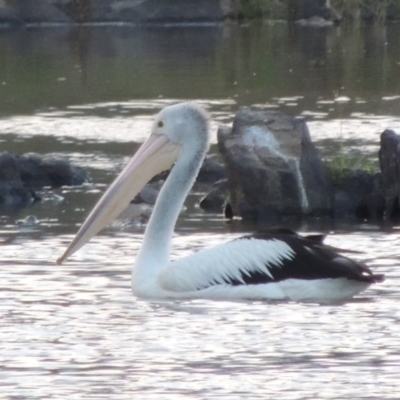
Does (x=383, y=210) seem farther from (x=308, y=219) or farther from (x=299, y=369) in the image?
(x=299, y=369)

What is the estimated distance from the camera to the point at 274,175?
32.0 feet

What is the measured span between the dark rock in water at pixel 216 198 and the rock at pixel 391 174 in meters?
1.22

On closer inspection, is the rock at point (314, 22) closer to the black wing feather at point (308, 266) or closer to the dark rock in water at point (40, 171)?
the dark rock in water at point (40, 171)

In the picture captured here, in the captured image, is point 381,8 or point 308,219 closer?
point 308,219

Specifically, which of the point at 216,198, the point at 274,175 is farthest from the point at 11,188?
the point at 274,175

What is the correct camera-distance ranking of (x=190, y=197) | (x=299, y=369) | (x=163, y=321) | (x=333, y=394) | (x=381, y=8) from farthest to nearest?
(x=381, y=8)
(x=190, y=197)
(x=163, y=321)
(x=299, y=369)
(x=333, y=394)

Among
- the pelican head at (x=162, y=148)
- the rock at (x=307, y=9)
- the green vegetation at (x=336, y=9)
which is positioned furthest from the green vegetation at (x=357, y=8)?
the pelican head at (x=162, y=148)

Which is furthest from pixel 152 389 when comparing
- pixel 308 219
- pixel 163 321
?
pixel 308 219

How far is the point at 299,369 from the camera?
543cm

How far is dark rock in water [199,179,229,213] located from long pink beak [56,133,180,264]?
273 cm

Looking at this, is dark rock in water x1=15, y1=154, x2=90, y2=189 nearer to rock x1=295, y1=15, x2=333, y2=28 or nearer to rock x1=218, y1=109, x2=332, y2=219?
rock x1=218, y1=109, x2=332, y2=219

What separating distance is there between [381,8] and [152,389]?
114 ft

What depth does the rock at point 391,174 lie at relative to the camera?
969 cm

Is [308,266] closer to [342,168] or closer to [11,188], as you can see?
[342,168]
